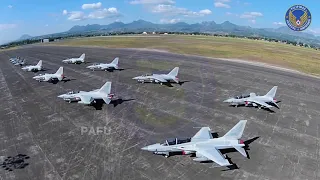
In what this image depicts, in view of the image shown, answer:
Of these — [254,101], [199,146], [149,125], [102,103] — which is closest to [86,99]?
[102,103]

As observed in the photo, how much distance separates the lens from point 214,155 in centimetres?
3403

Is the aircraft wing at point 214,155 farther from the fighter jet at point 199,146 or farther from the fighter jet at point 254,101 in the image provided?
the fighter jet at point 254,101

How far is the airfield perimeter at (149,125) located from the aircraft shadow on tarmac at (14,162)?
32.9 inches

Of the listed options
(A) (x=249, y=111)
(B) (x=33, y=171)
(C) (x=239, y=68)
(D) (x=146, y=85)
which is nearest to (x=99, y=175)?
(B) (x=33, y=171)

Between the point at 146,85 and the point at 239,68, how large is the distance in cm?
3873

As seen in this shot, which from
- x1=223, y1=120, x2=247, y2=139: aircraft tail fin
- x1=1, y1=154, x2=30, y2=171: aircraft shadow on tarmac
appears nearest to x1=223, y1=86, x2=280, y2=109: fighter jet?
x1=223, y1=120, x2=247, y2=139: aircraft tail fin

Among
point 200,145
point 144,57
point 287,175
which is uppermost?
point 144,57

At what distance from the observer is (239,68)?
9125 cm

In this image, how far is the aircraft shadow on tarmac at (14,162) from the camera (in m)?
34.6

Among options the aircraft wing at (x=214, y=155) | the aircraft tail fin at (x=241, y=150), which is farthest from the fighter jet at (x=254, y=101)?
the aircraft wing at (x=214, y=155)

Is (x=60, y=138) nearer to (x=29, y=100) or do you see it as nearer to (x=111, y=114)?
(x=111, y=114)

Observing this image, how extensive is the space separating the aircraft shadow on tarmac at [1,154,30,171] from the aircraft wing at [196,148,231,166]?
76.5 feet

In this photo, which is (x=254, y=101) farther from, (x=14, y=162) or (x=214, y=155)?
(x=14, y=162)

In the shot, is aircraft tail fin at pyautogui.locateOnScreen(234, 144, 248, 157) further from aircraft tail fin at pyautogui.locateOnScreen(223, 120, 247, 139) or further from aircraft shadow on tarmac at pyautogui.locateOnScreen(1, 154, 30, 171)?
aircraft shadow on tarmac at pyautogui.locateOnScreen(1, 154, 30, 171)
